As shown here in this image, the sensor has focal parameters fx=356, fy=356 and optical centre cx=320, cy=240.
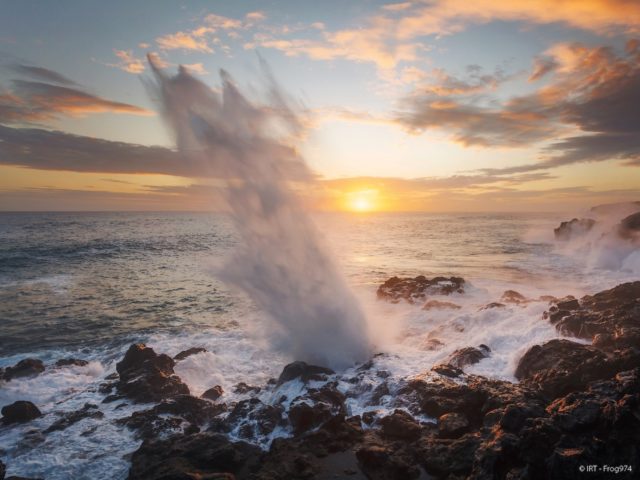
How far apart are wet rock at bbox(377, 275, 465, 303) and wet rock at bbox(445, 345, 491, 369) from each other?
12463mm

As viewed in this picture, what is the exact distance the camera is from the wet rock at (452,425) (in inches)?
413

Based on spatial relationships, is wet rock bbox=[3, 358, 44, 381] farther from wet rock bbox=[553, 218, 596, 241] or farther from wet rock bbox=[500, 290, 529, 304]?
wet rock bbox=[553, 218, 596, 241]

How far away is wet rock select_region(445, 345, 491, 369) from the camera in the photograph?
50.8ft

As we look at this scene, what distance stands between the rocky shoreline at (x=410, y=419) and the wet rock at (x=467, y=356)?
6 centimetres

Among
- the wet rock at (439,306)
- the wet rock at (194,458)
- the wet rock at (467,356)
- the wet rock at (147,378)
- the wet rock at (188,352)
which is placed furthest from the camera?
the wet rock at (439,306)

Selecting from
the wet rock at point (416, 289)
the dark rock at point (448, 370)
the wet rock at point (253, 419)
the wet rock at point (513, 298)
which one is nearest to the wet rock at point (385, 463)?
the wet rock at point (253, 419)

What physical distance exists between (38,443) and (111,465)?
128 inches

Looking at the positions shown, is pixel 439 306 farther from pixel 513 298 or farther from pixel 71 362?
pixel 71 362

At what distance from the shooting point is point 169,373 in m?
16.5

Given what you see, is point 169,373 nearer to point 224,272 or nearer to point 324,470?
point 224,272

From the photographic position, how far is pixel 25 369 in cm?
1706

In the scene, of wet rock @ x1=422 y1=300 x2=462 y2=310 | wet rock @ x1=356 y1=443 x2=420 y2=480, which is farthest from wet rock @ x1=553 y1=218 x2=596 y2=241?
wet rock @ x1=356 y1=443 x2=420 y2=480

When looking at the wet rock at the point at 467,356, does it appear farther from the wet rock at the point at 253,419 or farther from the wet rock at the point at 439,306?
the wet rock at the point at 439,306

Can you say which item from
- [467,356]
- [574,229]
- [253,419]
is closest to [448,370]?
[467,356]
